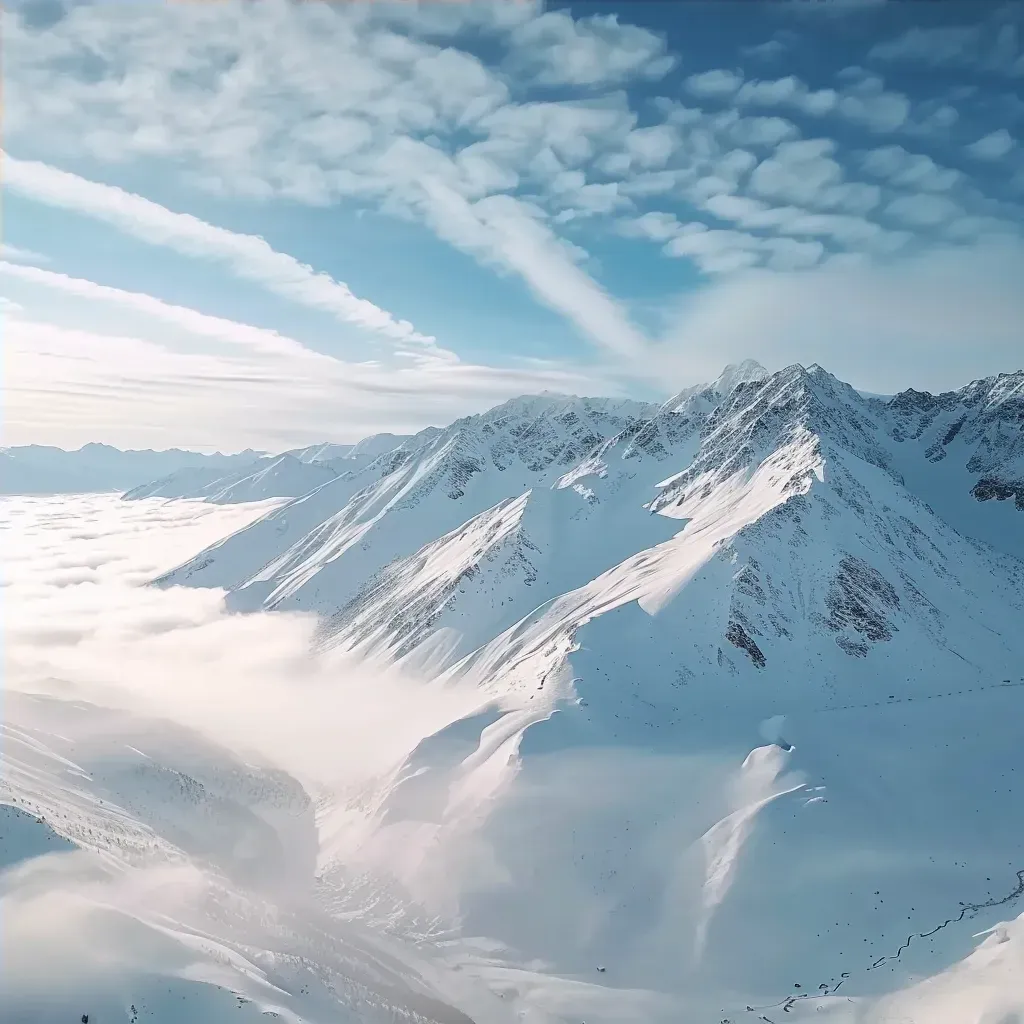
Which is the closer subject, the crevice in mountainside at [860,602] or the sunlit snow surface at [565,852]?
the sunlit snow surface at [565,852]

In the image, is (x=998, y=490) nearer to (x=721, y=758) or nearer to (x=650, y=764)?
(x=721, y=758)

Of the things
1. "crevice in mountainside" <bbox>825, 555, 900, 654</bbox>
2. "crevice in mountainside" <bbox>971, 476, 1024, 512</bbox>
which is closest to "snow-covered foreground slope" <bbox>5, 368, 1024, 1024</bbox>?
"crevice in mountainside" <bbox>825, 555, 900, 654</bbox>

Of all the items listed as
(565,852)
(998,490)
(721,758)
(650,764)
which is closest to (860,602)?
(721,758)

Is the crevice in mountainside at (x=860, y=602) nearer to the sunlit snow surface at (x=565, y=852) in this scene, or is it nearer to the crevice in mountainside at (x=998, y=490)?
the sunlit snow surface at (x=565, y=852)

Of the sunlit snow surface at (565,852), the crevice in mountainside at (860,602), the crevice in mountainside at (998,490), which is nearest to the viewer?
the sunlit snow surface at (565,852)

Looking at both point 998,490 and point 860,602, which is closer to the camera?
point 860,602

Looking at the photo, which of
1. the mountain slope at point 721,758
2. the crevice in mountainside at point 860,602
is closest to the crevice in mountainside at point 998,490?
the mountain slope at point 721,758

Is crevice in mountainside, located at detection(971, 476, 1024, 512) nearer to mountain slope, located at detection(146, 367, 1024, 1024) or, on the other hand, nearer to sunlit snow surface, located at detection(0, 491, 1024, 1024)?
mountain slope, located at detection(146, 367, 1024, 1024)
